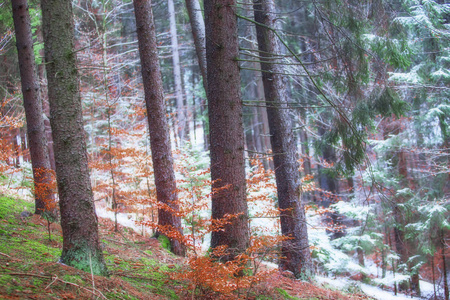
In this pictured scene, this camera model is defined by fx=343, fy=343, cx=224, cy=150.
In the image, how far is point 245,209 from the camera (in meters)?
4.72

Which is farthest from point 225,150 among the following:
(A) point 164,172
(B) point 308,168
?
(B) point 308,168

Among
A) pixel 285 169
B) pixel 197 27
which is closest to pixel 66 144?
pixel 285 169

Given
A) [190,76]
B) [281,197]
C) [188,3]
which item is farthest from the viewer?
[190,76]

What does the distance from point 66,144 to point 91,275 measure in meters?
1.38

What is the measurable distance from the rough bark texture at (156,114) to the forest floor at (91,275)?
0.93 metres

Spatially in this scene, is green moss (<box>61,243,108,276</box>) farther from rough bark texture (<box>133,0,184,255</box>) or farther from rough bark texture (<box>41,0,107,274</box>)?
rough bark texture (<box>133,0,184,255</box>)

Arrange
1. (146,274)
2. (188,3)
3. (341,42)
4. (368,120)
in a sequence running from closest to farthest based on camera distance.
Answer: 1. (146,274)
2. (341,42)
3. (368,120)
4. (188,3)

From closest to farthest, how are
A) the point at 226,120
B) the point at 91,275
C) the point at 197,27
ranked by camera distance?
the point at 91,275 < the point at 226,120 < the point at 197,27

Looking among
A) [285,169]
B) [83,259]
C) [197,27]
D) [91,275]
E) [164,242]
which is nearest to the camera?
[91,275]

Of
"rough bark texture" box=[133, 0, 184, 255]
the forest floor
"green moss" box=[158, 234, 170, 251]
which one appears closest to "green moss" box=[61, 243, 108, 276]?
the forest floor

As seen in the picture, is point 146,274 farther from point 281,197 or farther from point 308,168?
point 308,168

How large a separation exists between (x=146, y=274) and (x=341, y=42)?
4498 mm

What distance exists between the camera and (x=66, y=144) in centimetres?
366

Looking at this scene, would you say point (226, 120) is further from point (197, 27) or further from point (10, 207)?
point (10, 207)
